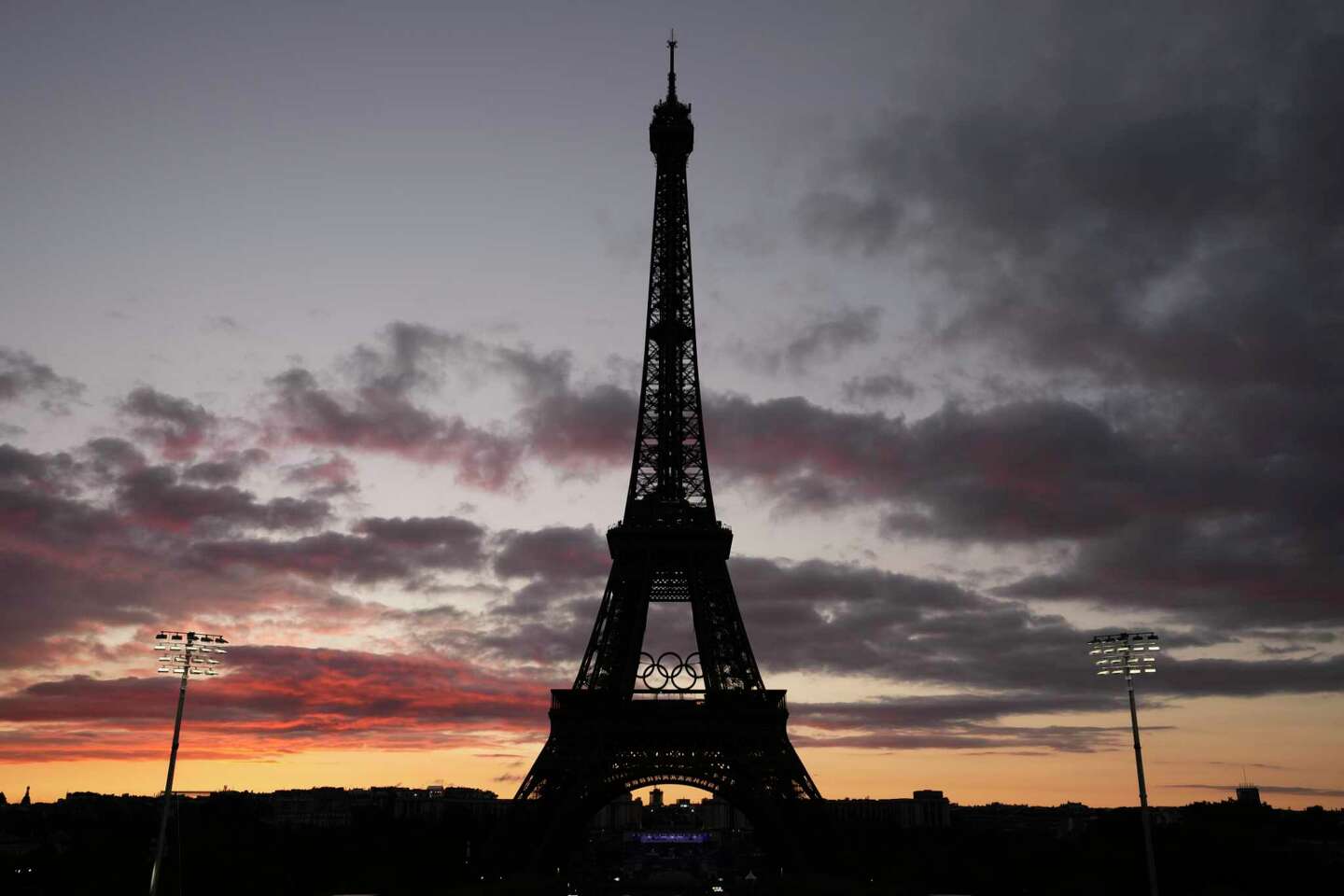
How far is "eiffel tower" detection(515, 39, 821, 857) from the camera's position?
9144cm

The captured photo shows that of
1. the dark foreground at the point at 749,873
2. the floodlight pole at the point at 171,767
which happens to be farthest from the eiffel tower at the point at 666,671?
the floodlight pole at the point at 171,767

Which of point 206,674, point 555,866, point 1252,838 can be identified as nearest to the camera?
point 206,674

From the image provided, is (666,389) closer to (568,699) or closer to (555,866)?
(568,699)

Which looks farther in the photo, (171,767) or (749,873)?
(749,873)

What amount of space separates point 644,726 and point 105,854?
141 feet

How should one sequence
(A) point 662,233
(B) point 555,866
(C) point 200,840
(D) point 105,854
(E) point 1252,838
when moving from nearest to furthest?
(D) point 105,854 → (C) point 200,840 → (E) point 1252,838 → (A) point 662,233 → (B) point 555,866

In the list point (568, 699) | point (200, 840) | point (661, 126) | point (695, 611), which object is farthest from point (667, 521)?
point (200, 840)

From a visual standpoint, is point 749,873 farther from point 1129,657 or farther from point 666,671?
point 1129,657

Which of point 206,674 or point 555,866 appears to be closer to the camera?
point 206,674

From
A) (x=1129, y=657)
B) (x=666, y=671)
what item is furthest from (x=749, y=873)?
(x=1129, y=657)

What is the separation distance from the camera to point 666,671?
96500 millimetres

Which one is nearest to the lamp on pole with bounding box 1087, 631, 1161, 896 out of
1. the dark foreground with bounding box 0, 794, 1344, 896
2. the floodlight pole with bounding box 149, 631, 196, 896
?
the dark foreground with bounding box 0, 794, 1344, 896

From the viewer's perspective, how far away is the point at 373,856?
10019 centimetres

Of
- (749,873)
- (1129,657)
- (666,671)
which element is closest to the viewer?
(1129,657)
